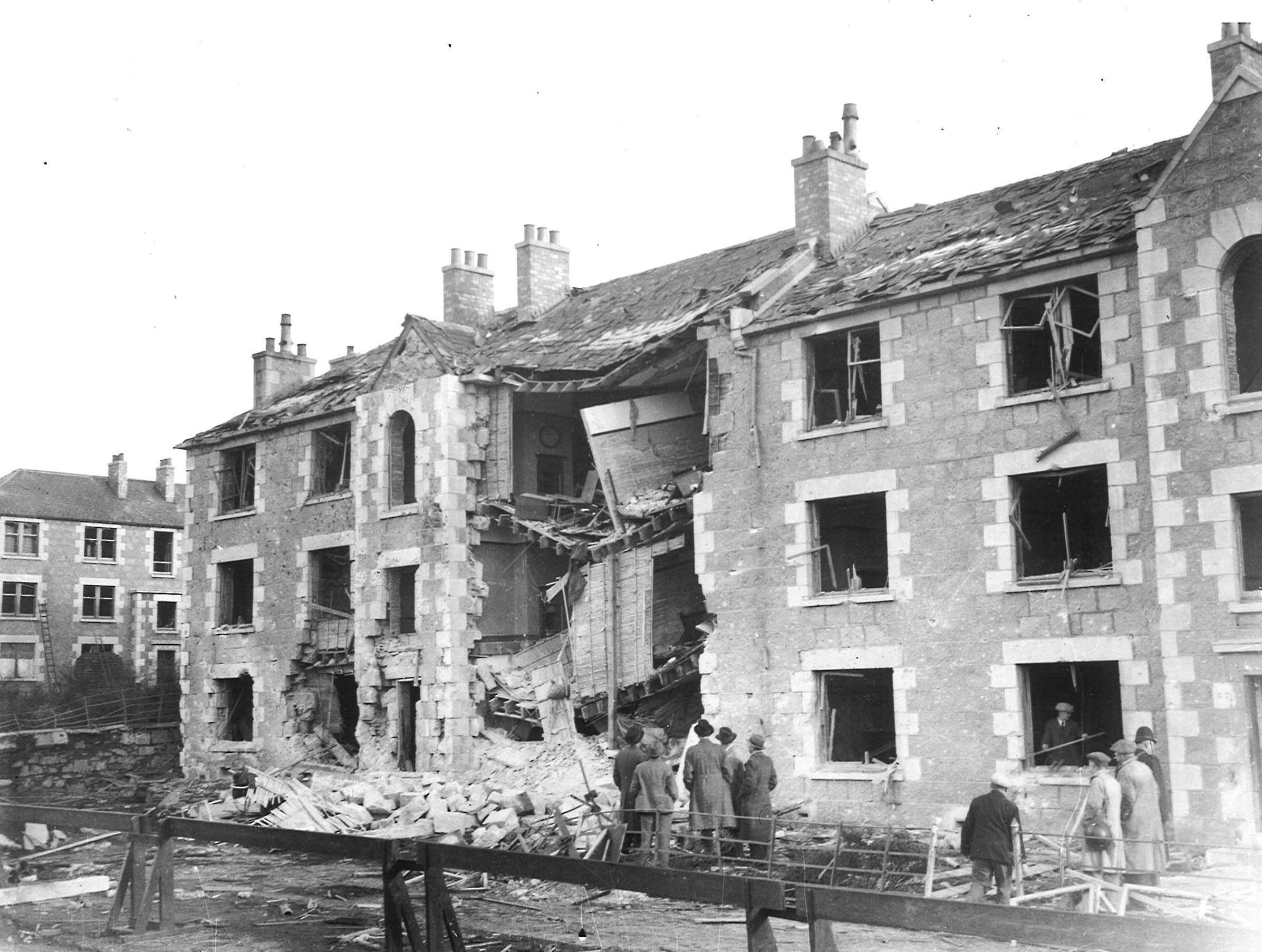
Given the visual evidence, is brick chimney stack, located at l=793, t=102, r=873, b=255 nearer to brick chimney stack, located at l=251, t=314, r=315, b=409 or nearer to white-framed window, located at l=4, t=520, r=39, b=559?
brick chimney stack, located at l=251, t=314, r=315, b=409

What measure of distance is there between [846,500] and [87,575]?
3861 centimetres

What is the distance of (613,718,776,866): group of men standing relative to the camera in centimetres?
1603

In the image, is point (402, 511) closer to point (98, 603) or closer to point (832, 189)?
point (832, 189)

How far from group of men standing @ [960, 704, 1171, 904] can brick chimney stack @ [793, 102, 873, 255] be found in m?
11.2

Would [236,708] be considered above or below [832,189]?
below

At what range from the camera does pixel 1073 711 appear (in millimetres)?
18656

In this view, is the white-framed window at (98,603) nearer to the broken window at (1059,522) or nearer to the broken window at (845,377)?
the broken window at (845,377)

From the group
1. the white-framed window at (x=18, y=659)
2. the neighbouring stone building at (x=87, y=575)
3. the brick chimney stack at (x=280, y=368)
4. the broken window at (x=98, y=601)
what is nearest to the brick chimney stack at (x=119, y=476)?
the neighbouring stone building at (x=87, y=575)

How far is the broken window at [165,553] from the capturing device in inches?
2136

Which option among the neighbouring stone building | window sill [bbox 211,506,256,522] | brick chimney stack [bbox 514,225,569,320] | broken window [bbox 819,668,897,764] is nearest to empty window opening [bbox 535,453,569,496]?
brick chimney stack [bbox 514,225,569,320]

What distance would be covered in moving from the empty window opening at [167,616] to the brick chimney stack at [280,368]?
2195cm

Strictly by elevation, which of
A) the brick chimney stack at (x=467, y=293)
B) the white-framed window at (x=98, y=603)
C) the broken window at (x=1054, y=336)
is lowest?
the white-framed window at (x=98, y=603)

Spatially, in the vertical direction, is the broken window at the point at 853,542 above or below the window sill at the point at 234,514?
below

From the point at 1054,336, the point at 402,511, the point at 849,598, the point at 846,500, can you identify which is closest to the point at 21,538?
the point at 402,511
